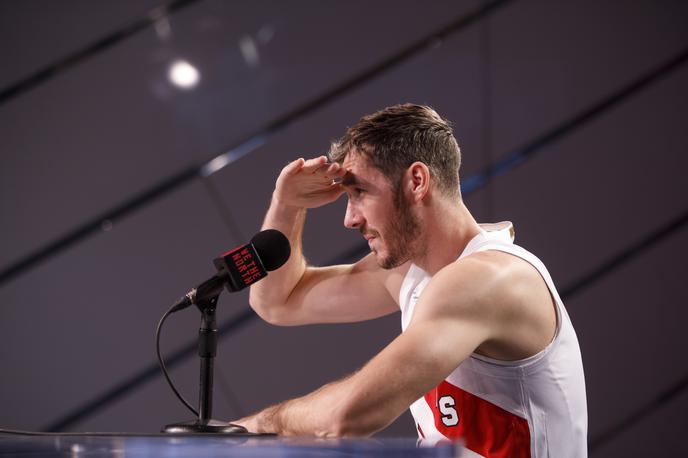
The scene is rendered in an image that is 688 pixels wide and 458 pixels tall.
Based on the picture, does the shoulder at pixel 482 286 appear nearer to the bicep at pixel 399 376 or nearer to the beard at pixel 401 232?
the bicep at pixel 399 376

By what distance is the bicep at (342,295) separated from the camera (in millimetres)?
2324

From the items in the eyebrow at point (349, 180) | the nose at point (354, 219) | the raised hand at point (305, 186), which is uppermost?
the raised hand at point (305, 186)

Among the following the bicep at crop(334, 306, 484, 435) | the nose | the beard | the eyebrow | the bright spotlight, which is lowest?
the bicep at crop(334, 306, 484, 435)

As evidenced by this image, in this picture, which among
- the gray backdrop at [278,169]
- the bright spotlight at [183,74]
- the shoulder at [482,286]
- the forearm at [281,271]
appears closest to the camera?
the shoulder at [482,286]

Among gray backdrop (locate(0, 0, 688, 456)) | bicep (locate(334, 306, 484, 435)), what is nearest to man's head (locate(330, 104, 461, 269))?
bicep (locate(334, 306, 484, 435))

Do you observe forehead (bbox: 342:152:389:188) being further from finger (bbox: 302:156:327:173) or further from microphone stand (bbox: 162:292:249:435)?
microphone stand (bbox: 162:292:249:435)

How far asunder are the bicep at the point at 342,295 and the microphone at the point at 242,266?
80 centimetres

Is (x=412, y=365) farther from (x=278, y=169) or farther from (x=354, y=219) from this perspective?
(x=278, y=169)

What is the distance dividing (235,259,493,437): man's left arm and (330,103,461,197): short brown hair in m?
0.41

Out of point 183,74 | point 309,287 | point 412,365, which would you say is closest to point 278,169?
point 183,74

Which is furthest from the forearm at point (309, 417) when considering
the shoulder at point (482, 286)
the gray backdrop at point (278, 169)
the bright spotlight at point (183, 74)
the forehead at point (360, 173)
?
the bright spotlight at point (183, 74)

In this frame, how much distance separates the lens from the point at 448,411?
1.79m

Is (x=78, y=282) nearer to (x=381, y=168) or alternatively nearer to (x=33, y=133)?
(x=33, y=133)

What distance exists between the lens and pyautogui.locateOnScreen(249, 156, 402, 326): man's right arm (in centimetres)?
225
